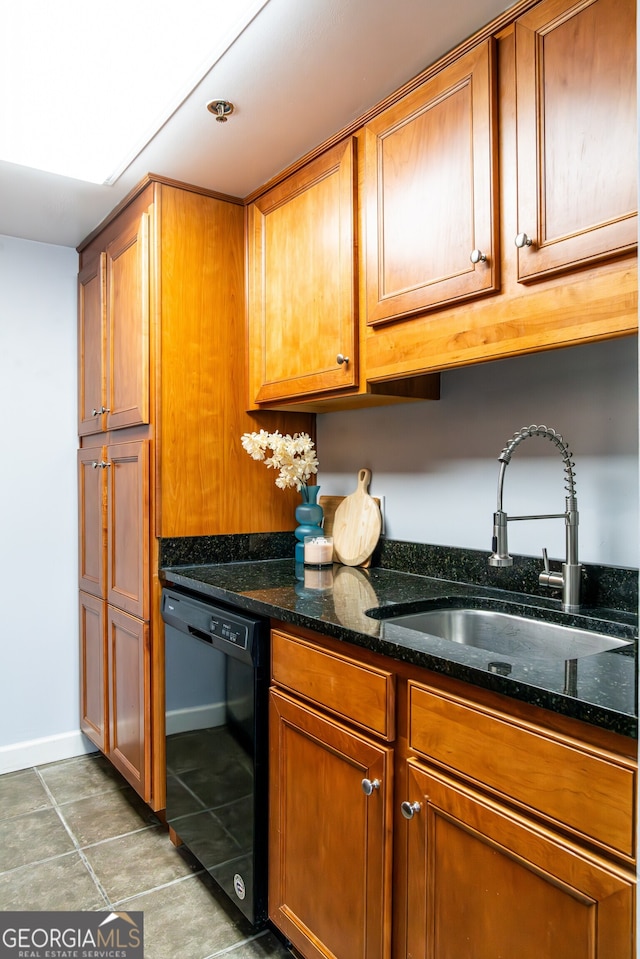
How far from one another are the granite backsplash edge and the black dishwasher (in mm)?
188

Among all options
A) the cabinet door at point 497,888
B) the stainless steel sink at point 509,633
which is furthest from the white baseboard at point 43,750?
the cabinet door at point 497,888

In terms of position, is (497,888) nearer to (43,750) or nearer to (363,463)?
(363,463)

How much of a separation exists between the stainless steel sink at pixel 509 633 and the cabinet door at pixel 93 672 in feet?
4.77

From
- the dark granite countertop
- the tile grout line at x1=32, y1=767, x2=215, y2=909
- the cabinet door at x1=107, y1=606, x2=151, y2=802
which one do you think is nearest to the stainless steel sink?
the dark granite countertop

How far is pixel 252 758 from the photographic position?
159 cm

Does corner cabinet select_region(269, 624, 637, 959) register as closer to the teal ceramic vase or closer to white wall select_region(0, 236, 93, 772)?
the teal ceramic vase

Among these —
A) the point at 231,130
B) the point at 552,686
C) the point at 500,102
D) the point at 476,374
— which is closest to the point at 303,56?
the point at 231,130

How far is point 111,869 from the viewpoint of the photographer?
1977 millimetres

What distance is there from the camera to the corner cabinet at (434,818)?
876 mm

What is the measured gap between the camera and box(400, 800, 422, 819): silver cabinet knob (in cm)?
116

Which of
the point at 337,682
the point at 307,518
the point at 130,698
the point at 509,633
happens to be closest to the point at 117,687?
the point at 130,698

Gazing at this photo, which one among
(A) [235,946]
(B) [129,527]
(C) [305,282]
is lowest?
(A) [235,946]
